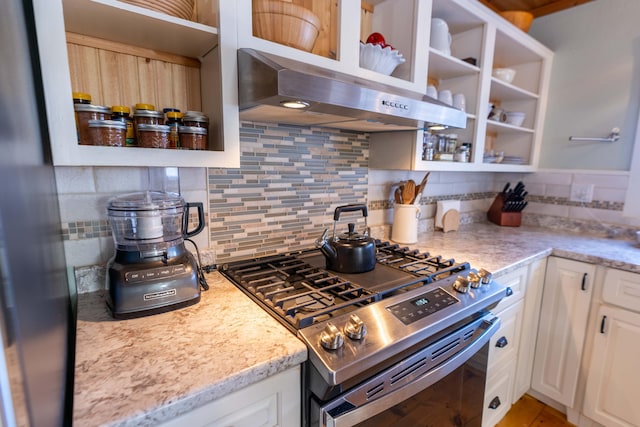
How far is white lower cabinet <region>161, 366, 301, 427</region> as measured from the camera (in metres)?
0.63

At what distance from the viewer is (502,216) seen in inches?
89.9

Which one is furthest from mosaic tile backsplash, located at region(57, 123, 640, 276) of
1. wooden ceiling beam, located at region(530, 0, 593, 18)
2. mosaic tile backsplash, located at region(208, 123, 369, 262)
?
wooden ceiling beam, located at region(530, 0, 593, 18)

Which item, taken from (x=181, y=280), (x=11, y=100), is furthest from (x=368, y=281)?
(x=11, y=100)

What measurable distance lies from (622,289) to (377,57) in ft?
4.94

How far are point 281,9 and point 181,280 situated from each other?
85 cm

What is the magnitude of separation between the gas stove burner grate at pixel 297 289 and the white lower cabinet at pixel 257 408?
129 millimetres

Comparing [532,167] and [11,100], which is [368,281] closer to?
[11,100]

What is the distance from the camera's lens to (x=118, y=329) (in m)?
0.79

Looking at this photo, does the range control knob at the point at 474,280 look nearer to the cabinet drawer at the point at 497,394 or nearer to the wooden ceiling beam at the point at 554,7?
the cabinet drawer at the point at 497,394

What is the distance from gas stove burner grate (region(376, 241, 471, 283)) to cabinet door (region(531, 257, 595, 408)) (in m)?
0.71

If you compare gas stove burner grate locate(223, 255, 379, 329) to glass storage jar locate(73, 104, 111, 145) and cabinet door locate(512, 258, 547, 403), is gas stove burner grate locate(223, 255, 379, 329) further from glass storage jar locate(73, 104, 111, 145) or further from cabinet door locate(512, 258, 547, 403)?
cabinet door locate(512, 258, 547, 403)

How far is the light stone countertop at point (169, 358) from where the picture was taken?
563mm

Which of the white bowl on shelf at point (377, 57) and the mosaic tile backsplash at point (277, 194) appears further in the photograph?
the white bowl on shelf at point (377, 57)

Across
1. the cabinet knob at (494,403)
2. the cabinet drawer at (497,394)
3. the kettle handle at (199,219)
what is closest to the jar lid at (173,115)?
the kettle handle at (199,219)
